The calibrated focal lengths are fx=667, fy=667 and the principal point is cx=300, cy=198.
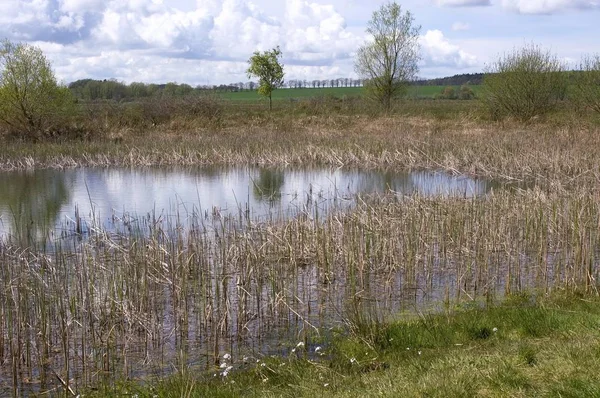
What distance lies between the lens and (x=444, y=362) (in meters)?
5.02

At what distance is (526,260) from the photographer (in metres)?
8.70

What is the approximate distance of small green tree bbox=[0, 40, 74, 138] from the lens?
29156mm

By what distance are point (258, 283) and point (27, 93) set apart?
83.6 ft

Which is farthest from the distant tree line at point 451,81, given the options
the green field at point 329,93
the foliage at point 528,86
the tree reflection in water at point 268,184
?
the tree reflection in water at point 268,184

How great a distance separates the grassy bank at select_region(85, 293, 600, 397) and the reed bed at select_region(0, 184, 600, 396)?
36 centimetres

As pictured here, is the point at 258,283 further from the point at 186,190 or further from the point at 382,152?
the point at 382,152

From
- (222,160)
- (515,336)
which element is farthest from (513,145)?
(515,336)

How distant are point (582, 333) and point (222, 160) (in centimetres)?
1803

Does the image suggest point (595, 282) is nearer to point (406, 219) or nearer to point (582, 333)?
point (582, 333)

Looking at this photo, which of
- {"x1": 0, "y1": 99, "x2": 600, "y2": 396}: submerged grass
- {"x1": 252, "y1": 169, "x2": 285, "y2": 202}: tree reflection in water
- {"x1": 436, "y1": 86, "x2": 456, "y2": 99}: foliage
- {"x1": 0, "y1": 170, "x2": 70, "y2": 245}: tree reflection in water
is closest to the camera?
{"x1": 0, "y1": 99, "x2": 600, "y2": 396}: submerged grass

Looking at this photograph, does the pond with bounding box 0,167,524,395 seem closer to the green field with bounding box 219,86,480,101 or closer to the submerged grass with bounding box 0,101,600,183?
the submerged grass with bounding box 0,101,600,183

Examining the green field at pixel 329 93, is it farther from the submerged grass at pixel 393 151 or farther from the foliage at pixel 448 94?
the submerged grass at pixel 393 151

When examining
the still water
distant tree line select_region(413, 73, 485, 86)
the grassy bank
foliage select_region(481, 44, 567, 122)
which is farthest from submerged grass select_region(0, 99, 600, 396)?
distant tree line select_region(413, 73, 485, 86)

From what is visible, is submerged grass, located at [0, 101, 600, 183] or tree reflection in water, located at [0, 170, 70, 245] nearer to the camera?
tree reflection in water, located at [0, 170, 70, 245]
